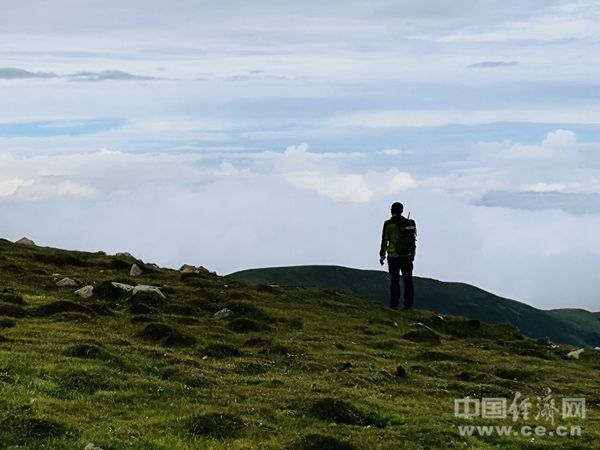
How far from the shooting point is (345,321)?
4066cm

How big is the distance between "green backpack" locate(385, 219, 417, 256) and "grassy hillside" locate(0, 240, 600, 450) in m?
3.74

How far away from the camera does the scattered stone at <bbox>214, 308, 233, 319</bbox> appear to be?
36562 mm

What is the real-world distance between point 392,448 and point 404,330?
2178 centimetres

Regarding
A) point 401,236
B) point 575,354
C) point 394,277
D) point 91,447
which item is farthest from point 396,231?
point 91,447

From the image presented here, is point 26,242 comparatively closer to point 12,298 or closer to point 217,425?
point 12,298

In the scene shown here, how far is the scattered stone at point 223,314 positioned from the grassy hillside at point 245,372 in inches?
9.9

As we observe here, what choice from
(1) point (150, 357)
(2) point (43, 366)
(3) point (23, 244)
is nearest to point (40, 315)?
(1) point (150, 357)

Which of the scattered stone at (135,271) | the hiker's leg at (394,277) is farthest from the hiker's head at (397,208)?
the scattered stone at (135,271)

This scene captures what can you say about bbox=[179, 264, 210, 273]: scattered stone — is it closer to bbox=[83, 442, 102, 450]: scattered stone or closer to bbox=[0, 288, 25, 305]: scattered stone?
bbox=[0, 288, 25, 305]: scattered stone

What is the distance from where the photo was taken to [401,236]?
4431 centimetres

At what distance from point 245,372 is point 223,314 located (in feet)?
35.9

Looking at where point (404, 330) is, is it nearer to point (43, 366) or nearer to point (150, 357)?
point (150, 357)

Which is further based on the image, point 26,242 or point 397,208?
point 26,242

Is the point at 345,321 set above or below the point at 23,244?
below
